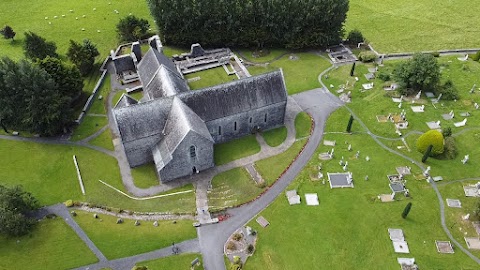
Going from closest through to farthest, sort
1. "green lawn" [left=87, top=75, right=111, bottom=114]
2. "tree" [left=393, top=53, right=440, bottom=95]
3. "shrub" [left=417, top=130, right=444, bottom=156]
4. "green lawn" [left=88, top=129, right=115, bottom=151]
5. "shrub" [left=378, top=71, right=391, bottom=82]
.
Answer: "shrub" [left=417, top=130, right=444, bottom=156] → "green lawn" [left=88, top=129, right=115, bottom=151] → "tree" [left=393, top=53, right=440, bottom=95] → "green lawn" [left=87, top=75, right=111, bottom=114] → "shrub" [left=378, top=71, right=391, bottom=82]

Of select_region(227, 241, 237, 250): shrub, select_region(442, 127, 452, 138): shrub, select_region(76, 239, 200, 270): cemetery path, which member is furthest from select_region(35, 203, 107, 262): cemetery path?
select_region(442, 127, 452, 138): shrub

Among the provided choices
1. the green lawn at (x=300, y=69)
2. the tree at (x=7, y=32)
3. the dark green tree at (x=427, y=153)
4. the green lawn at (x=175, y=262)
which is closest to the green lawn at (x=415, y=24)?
the green lawn at (x=300, y=69)

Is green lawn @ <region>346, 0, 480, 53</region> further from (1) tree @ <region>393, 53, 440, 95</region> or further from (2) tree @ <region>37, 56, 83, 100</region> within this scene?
(2) tree @ <region>37, 56, 83, 100</region>

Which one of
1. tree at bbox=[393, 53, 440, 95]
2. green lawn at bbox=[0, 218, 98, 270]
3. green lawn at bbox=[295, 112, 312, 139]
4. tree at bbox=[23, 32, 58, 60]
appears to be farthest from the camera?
tree at bbox=[23, 32, 58, 60]

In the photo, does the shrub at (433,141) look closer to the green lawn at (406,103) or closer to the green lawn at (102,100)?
the green lawn at (406,103)

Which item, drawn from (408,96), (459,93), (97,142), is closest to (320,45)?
(408,96)

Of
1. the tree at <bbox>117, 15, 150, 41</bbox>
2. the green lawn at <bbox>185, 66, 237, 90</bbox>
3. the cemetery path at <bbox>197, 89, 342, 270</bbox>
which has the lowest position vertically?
the cemetery path at <bbox>197, 89, 342, 270</bbox>

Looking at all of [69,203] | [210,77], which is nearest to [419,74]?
[210,77]

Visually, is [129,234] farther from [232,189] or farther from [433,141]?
[433,141]
